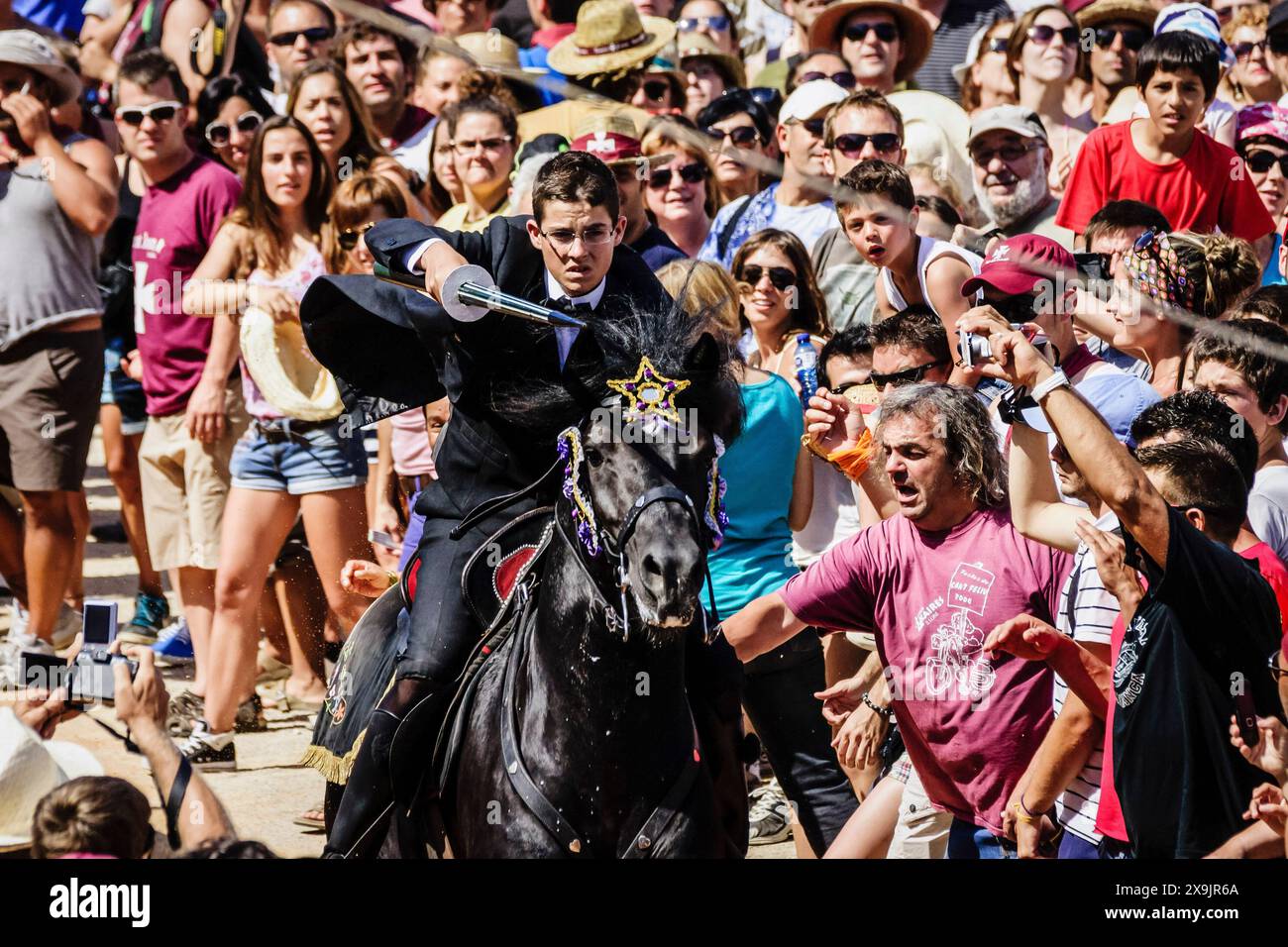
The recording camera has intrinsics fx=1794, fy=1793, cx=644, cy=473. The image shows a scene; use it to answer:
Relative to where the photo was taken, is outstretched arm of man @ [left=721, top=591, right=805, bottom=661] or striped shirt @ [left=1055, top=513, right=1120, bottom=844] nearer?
striped shirt @ [left=1055, top=513, right=1120, bottom=844]

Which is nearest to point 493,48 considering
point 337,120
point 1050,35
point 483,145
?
point 337,120

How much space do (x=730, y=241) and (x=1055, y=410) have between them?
4.47m

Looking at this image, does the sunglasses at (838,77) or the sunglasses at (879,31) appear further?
the sunglasses at (879,31)

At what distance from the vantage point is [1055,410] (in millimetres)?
4086

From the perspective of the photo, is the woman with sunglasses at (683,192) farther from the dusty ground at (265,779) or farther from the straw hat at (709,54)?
the dusty ground at (265,779)

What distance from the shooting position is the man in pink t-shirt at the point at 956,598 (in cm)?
494

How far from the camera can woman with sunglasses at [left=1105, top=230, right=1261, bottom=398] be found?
6023 mm

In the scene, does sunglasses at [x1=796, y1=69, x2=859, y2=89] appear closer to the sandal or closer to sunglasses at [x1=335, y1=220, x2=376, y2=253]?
sunglasses at [x1=335, y1=220, x2=376, y2=253]

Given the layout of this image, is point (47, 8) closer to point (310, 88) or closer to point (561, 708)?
point (310, 88)

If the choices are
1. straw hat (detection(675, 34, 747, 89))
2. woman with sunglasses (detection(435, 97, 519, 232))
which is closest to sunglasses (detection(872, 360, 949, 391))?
woman with sunglasses (detection(435, 97, 519, 232))

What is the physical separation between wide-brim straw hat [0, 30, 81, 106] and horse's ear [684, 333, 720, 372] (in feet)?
19.4

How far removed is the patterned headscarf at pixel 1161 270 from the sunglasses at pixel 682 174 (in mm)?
3078

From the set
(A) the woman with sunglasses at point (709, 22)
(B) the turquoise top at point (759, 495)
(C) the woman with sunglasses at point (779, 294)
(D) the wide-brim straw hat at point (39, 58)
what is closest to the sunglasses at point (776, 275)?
(C) the woman with sunglasses at point (779, 294)
